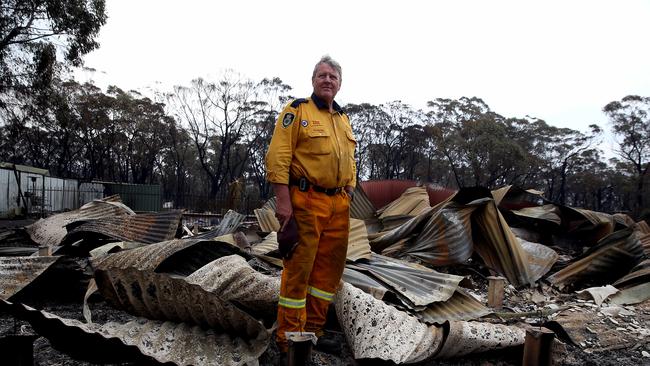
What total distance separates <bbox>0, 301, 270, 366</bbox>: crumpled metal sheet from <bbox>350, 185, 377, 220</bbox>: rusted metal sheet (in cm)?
418

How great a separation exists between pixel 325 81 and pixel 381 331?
1363 millimetres

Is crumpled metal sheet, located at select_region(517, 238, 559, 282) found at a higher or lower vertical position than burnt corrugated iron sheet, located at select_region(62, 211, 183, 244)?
lower

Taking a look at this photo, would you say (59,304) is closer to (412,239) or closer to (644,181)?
(412,239)

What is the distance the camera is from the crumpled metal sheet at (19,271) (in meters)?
2.86

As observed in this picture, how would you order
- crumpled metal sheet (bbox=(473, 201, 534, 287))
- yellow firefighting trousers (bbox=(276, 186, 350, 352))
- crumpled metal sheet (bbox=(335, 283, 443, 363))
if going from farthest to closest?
1. crumpled metal sheet (bbox=(473, 201, 534, 287))
2. yellow firefighting trousers (bbox=(276, 186, 350, 352))
3. crumpled metal sheet (bbox=(335, 283, 443, 363))

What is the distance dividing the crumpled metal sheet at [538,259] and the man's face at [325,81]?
2.96 m

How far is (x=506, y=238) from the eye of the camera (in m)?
4.38

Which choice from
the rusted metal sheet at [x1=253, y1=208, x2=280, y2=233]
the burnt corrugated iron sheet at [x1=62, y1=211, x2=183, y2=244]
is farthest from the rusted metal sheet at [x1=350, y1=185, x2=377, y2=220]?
the burnt corrugated iron sheet at [x1=62, y1=211, x2=183, y2=244]

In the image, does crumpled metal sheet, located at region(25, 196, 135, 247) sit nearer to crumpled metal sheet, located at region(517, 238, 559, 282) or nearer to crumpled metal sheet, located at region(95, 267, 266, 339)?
crumpled metal sheet, located at region(95, 267, 266, 339)

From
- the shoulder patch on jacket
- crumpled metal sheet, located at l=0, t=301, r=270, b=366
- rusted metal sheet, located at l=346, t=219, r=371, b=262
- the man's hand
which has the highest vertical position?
the shoulder patch on jacket

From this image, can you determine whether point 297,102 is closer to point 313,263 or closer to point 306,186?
point 306,186

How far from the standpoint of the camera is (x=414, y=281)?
10.7ft

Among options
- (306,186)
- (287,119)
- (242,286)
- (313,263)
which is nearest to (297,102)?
(287,119)

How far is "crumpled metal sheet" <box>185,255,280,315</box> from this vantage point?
2.45 metres
